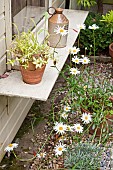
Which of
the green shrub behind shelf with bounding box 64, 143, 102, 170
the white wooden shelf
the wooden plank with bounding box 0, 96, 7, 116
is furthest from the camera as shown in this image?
the wooden plank with bounding box 0, 96, 7, 116

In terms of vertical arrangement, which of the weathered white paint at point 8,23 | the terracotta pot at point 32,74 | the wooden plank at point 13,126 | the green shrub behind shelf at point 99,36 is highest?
the weathered white paint at point 8,23

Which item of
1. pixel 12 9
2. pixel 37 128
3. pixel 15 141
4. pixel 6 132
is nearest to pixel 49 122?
pixel 37 128

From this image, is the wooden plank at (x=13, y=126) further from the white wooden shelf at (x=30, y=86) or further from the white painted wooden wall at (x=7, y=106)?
the white wooden shelf at (x=30, y=86)

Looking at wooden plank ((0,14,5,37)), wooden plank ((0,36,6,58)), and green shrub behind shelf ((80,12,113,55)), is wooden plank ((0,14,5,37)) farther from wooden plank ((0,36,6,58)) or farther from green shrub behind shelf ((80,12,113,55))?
green shrub behind shelf ((80,12,113,55))

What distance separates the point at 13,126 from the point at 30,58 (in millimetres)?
789

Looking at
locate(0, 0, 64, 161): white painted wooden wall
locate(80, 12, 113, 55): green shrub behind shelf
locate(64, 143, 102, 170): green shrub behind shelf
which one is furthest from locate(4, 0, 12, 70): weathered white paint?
locate(80, 12, 113, 55): green shrub behind shelf

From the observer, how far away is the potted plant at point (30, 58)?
2.24 meters

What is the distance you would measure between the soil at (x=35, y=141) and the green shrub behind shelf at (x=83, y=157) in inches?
10.3

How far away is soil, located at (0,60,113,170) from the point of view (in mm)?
2691

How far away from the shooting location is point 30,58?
224cm

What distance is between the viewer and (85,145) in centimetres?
251

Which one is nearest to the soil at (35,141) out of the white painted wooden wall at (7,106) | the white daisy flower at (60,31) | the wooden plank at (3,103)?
the white painted wooden wall at (7,106)

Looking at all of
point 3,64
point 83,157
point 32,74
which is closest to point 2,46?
point 3,64

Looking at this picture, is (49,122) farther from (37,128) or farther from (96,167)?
(96,167)
